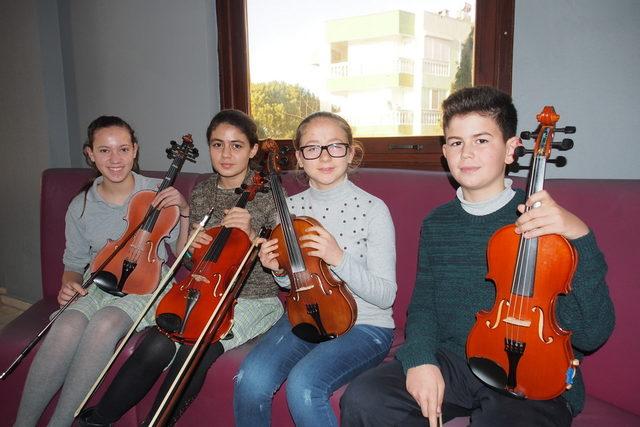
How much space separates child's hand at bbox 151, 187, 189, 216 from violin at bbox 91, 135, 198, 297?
0.02 meters

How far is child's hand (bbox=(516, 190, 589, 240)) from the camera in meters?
1.02

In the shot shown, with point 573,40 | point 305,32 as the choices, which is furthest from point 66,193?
point 573,40

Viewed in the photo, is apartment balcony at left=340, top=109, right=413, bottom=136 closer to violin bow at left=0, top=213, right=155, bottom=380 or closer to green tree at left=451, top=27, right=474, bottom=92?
green tree at left=451, top=27, right=474, bottom=92

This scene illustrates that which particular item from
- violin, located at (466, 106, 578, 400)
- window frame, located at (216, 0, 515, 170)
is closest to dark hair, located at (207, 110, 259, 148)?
window frame, located at (216, 0, 515, 170)

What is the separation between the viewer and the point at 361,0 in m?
2.28

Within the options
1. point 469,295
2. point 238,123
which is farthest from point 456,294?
point 238,123

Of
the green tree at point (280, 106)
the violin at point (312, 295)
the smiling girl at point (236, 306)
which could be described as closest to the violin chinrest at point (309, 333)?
the violin at point (312, 295)

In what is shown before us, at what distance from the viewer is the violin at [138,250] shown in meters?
1.74

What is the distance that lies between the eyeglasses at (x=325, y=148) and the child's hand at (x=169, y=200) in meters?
0.62

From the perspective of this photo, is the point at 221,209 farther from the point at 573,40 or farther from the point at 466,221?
the point at 573,40

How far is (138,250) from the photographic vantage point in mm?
1773

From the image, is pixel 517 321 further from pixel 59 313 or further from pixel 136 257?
pixel 59 313

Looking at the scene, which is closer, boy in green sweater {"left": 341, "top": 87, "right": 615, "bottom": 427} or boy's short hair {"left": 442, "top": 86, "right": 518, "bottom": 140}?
boy in green sweater {"left": 341, "top": 87, "right": 615, "bottom": 427}

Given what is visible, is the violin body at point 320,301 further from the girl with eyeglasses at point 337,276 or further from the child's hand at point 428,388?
the child's hand at point 428,388
